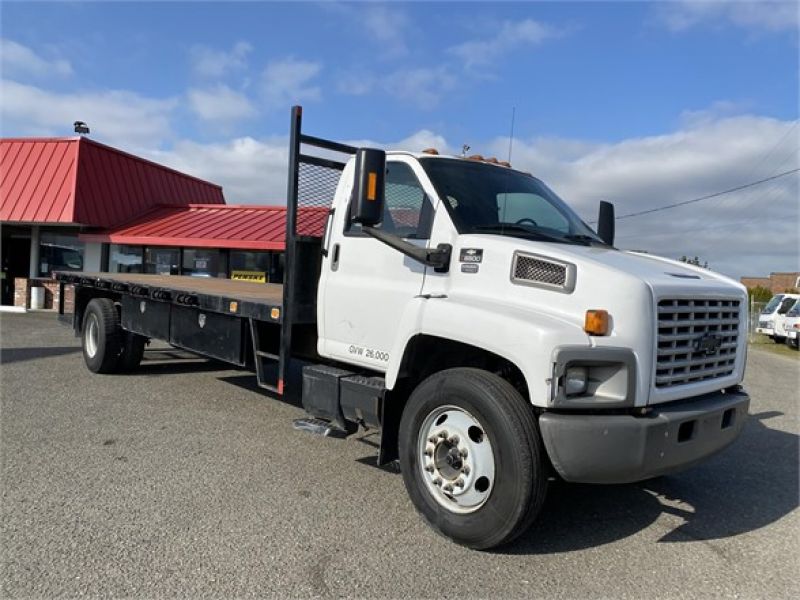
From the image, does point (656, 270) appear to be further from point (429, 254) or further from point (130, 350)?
point (130, 350)

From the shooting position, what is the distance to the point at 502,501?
3574 millimetres

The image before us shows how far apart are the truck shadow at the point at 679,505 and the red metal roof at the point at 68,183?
17.4 metres

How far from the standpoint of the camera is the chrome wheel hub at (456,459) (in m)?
3.75

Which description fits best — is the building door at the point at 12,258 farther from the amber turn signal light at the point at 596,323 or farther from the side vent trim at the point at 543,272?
the amber turn signal light at the point at 596,323

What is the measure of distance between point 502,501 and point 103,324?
679cm

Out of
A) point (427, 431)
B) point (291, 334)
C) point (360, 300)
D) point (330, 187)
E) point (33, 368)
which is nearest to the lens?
point (427, 431)

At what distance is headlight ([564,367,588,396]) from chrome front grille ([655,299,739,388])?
50 centimetres

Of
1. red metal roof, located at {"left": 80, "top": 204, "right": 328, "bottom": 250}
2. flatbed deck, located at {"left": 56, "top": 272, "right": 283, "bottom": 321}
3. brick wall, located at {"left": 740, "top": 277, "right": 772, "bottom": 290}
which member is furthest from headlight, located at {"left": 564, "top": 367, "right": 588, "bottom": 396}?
brick wall, located at {"left": 740, "top": 277, "right": 772, "bottom": 290}

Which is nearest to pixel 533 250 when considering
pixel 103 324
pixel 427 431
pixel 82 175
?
pixel 427 431

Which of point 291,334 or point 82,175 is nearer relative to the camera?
point 291,334

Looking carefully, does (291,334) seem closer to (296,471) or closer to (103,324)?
(296,471)

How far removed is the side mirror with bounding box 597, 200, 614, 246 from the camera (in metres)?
5.67

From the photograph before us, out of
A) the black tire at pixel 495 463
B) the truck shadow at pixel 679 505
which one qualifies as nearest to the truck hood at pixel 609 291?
the black tire at pixel 495 463

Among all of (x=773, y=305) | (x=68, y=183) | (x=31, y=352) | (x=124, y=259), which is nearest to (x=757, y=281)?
(x=773, y=305)
